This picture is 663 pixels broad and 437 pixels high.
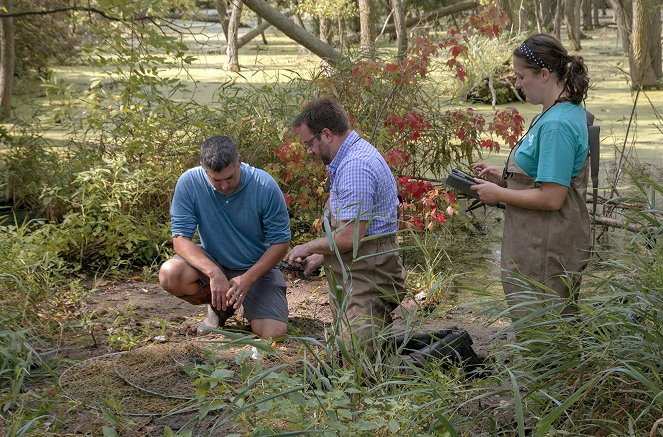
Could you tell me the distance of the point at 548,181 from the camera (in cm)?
347

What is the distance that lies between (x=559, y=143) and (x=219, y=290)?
200 cm

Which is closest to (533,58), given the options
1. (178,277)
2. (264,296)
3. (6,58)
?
(264,296)

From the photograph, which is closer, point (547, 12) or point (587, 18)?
point (547, 12)

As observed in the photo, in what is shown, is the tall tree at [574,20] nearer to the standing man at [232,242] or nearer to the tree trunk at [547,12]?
the tree trunk at [547,12]

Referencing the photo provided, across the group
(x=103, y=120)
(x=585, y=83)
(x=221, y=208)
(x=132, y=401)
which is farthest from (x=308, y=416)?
(x=103, y=120)

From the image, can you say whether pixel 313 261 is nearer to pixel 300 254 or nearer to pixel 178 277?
pixel 300 254

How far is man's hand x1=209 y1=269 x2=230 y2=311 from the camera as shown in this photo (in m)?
4.72

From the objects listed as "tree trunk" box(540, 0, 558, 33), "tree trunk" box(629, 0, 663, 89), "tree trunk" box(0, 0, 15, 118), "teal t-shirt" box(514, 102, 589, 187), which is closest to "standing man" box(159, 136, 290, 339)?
"teal t-shirt" box(514, 102, 589, 187)

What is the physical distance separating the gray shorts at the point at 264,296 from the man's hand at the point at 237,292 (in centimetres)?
26

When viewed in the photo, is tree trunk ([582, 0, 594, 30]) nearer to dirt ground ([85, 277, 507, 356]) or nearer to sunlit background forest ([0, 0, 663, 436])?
sunlit background forest ([0, 0, 663, 436])

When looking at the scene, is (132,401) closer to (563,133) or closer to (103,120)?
(563,133)

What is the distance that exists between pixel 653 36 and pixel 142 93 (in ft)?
33.5

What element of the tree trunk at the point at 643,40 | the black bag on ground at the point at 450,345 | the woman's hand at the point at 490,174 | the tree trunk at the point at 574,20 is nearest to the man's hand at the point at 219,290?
the black bag on ground at the point at 450,345

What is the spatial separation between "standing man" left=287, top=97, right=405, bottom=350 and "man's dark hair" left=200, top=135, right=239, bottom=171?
0.78m
